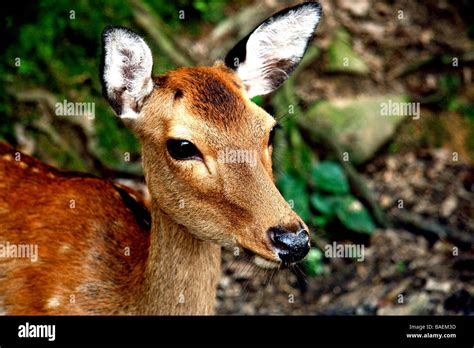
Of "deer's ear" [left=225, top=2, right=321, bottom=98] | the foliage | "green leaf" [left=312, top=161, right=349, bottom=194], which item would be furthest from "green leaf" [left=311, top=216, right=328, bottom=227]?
"deer's ear" [left=225, top=2, right=321, bottom=98]

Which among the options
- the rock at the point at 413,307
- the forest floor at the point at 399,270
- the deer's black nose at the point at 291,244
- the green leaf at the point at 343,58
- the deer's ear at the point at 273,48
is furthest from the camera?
the green leaf at the point at 343,58

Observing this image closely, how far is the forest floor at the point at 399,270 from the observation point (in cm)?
715

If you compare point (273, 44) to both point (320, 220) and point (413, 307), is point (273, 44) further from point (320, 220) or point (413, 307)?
point (320, 220)

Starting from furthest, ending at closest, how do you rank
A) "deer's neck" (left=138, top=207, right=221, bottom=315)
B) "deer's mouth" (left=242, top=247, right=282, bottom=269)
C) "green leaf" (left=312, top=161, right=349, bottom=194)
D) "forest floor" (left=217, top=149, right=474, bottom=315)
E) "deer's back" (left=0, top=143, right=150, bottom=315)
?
"green leaf" (left=312, top=161, right=349, bottom=194) → "forest floor" (left=217, top=149, right=474, bottom=315) → "deer's back" (left=0, top=143, right=150, bottom=315) → "deer's neck" (left=138, top=207, right=221, bottom=315) → "deer's mouth" (left=242, top=247, right=282, bottom=269)

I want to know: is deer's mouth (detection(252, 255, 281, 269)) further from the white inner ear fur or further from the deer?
the white inner ear fur

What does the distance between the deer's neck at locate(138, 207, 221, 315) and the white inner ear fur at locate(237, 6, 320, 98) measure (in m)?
1.01

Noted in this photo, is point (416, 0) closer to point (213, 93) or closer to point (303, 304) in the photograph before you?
point (303, 304)

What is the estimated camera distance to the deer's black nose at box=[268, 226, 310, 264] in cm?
418

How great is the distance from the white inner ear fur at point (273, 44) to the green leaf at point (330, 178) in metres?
3.04

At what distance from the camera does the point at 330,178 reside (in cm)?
826

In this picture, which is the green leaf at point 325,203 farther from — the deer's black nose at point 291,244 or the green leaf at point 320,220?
the deer's black nose at point 291,244

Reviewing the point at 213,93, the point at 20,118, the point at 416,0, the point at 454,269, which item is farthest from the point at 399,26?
the point at 213,93

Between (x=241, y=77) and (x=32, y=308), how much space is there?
1.97 meters

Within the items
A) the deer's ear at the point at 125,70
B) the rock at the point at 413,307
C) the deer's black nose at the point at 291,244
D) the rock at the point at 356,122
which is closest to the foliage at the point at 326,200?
the rock at the point at 356,122
